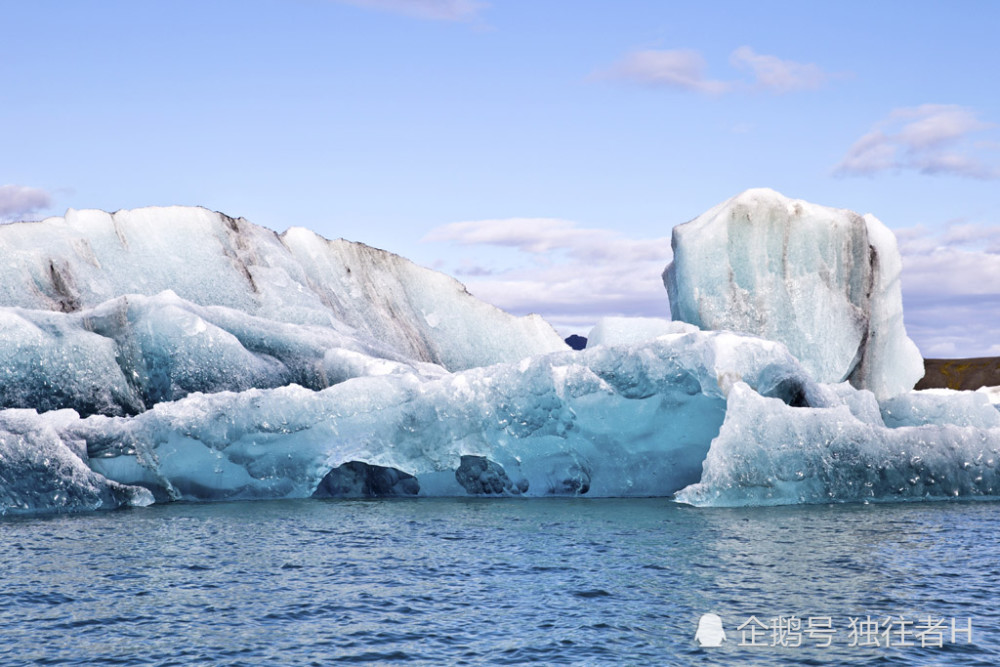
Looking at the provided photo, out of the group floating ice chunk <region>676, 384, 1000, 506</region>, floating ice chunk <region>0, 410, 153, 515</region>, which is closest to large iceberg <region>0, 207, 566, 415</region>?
floating ice chunk <region>0, 410, 153, 515</region>

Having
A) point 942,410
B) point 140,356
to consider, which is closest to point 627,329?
point 942,410

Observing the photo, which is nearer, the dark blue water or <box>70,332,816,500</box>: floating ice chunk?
the dark blue water

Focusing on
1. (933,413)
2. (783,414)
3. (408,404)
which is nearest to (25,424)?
(408,404)

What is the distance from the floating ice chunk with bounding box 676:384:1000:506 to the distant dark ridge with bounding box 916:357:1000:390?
85.4ft

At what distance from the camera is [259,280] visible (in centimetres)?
1947

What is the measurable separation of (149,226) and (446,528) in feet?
34.2

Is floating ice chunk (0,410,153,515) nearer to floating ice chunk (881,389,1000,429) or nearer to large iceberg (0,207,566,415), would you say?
large iceberg (0,207,566,415)

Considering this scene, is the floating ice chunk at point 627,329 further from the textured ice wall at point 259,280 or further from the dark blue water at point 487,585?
the dark blue water at point 487,585

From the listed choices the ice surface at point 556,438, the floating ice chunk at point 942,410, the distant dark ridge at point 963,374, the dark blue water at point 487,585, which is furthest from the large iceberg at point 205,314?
the distant dark ridge at point 963,374

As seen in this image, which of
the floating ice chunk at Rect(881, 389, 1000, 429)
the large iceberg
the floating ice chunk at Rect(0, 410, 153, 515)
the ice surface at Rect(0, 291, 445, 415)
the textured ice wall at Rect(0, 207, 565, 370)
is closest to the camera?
the floating ice chunk at Rect(0, 410, 153, 515)

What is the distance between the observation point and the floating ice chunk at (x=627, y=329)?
19.6m

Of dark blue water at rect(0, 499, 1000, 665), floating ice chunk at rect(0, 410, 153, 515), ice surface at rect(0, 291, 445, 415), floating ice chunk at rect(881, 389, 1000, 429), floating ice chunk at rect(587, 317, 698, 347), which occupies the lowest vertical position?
dark blue water at rect(0, 499, 1000, 665)

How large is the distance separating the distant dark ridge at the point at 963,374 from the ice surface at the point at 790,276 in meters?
20.8

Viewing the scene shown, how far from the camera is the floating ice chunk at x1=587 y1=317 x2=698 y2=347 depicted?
19.6m
